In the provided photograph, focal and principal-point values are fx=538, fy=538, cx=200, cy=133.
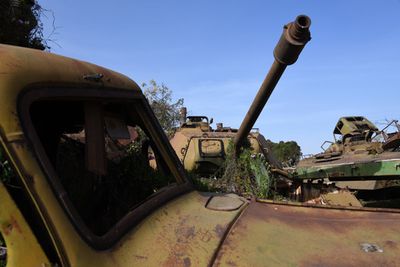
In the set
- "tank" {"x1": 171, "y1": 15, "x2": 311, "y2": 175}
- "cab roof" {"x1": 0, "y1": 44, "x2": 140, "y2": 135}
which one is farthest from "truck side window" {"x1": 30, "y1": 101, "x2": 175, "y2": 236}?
"tank" {"x1": 171, "y1": 15, "x2": 311, "y2": 175}

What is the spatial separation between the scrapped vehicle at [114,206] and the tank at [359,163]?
19.0ft

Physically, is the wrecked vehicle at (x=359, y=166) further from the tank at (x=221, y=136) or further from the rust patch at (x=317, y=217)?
the rust patch at (x=317, y=217)

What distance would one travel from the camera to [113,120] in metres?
2.49

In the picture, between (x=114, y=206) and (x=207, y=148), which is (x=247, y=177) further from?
(x=114, y=206)

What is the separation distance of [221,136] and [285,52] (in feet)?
19.2

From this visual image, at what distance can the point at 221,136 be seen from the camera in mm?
10195

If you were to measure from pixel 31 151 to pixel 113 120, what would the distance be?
2.53ft

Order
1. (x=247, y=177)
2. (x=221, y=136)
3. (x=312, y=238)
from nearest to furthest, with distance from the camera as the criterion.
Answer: (x=312, y=238), (x=247, y=177), (x=221, y=136)

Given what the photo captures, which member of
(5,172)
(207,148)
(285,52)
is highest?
(285,52)

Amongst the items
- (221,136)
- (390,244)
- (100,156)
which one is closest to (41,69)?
(100,156)

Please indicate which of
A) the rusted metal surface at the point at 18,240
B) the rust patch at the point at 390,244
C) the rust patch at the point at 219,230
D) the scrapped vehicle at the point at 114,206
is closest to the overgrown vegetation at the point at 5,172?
the scrapped vehicle at the point at 114,206

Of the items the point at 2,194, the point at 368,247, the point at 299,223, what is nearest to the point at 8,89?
the point at 2,194

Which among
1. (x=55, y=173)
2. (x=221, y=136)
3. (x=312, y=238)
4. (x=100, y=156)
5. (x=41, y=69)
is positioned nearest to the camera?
(x=55, y=173)

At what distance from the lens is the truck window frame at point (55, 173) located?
178 centimetres
